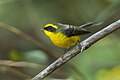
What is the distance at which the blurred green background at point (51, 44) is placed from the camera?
3285mm

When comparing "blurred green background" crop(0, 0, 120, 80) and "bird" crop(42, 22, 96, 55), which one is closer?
"bird" crop(42, 22, 96, 55)

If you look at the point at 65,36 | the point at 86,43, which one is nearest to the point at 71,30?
the point at 65,36

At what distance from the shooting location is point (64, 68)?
14.0 ft

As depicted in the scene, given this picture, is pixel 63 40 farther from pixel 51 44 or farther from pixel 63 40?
pixel 51 44

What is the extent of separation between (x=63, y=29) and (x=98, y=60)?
116 cm

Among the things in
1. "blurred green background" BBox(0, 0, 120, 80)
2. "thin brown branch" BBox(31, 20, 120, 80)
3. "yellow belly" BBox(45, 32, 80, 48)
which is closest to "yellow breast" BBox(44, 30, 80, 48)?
"yellow belly" BBox(45, 32, 80, 48)

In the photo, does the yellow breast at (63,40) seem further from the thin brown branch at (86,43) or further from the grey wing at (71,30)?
the thin brown branch at (86,43)

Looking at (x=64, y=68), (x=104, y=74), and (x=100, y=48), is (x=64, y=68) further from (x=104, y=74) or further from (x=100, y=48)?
(x=104, y=74)

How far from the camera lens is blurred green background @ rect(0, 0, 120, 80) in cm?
329

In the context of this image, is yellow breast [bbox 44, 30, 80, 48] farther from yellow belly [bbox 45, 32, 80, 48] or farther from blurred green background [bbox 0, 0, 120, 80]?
blurred green background [bbox 0, 0, 120, 80]

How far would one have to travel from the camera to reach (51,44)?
4.46m

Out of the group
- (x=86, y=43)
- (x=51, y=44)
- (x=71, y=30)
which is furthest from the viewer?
(x=51, y=44)

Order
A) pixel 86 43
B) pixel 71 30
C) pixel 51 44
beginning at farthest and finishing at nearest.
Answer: pixel 51 44 → pixel 71 30 → pixel 86 43

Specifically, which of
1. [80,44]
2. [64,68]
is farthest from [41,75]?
[64,68]
